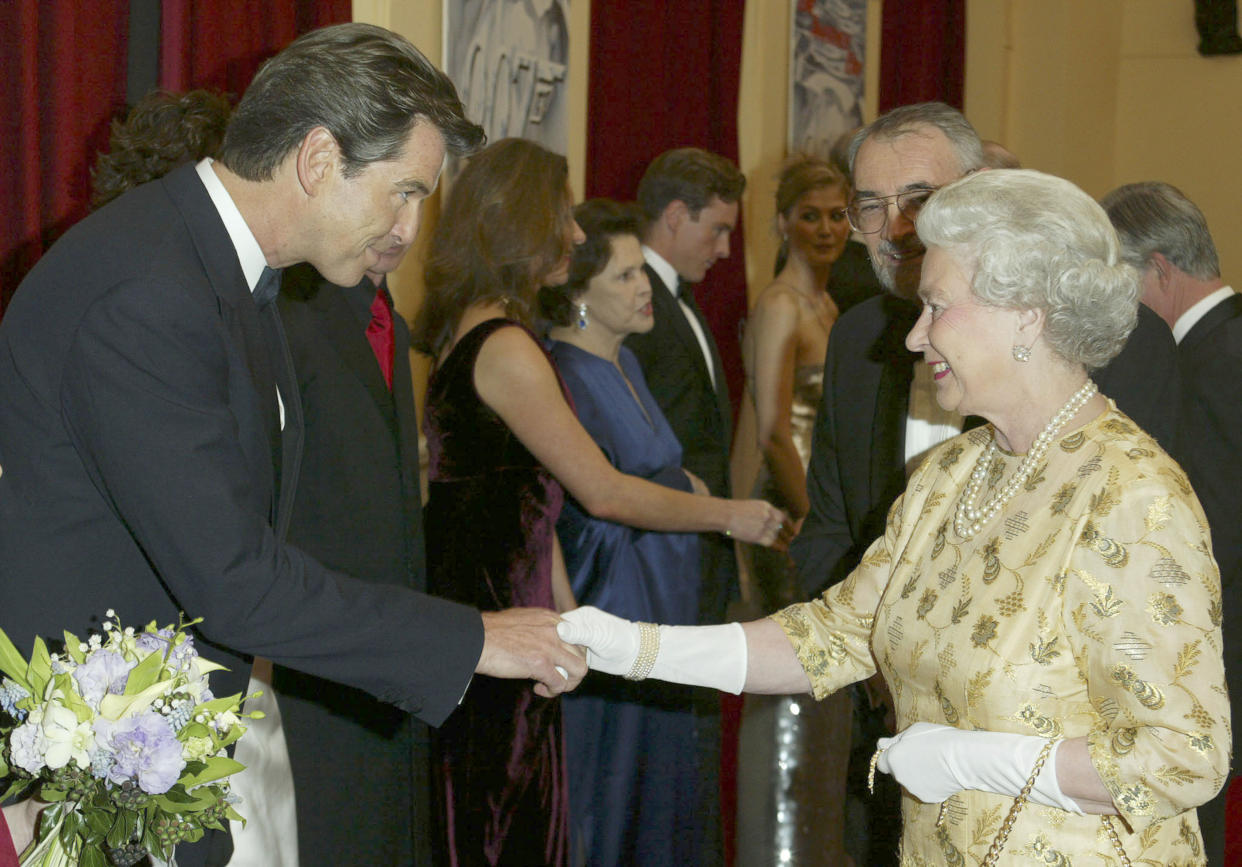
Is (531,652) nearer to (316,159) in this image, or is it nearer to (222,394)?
(222,394)

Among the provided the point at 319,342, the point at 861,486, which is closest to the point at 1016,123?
the point at 861,486

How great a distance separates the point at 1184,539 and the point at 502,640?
98 centimetres

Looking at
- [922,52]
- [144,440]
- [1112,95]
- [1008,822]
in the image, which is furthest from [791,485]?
[1112,95]

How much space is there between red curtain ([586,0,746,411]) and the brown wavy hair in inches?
73.5

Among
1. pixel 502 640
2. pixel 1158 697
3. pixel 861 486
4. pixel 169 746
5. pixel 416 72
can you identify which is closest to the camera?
pixel 169 746

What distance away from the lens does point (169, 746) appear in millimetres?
1218

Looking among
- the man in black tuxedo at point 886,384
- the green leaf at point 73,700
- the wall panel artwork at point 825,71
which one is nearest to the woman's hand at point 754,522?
the man in black tuxedo at point 886,384

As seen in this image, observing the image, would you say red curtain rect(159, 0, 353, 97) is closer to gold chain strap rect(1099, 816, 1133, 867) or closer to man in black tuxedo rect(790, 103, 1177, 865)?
man in black tuxedo rect(790, 103, 1177, 865)

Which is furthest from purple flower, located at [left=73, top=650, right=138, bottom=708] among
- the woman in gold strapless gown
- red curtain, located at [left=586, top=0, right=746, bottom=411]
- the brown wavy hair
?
Answer: red curtain, located at [left=586, top=0, right=746, bottom=411]

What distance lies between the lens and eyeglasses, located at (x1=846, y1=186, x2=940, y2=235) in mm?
2287

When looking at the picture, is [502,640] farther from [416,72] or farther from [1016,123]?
[1016,123]

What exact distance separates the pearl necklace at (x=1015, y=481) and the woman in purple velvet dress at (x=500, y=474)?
117cm

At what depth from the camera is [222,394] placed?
1.62m

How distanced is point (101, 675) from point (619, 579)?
1.90 metres
